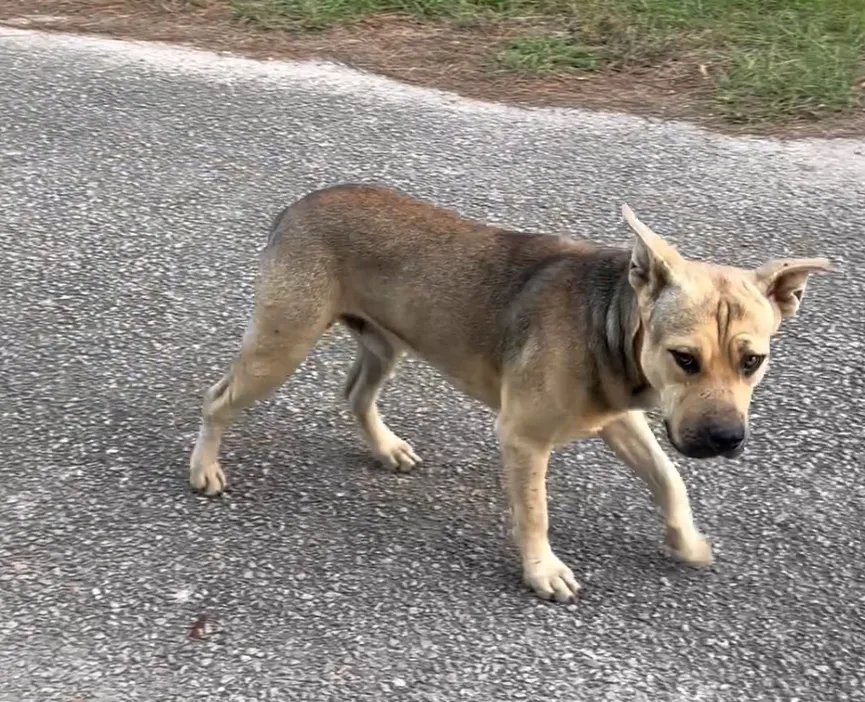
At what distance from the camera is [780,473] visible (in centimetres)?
498

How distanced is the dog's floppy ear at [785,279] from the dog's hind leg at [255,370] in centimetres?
154

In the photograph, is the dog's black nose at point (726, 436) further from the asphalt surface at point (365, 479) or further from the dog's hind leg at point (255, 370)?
the dog's hind leg at point (255, 370)

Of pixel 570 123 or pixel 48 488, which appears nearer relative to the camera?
pixel 48 488

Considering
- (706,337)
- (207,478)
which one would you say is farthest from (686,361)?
(207,478)

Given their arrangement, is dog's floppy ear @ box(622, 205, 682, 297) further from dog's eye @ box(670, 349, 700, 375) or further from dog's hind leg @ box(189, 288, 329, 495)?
dog's hind leg @ box(189, 288, 329, 495)

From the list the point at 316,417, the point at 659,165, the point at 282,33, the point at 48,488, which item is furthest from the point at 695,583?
the point at 282,33

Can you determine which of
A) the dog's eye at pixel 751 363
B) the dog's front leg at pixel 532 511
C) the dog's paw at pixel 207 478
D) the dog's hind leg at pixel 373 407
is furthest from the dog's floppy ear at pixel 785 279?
the dog's paw at pixel 207 478

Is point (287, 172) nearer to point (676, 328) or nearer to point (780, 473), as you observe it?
point (780, 473)

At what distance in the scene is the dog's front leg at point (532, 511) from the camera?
4.23 meters

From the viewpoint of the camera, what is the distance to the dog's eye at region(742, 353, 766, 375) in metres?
3.63

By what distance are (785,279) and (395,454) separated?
1797 mm

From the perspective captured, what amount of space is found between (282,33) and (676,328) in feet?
21.3

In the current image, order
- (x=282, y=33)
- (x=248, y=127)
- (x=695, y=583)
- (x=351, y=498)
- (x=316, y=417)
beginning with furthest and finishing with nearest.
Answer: (x=282, y=33)
(x=248, y=127)
(x=316, y=417)
(x=351, y=498)
(x=695, y=583)

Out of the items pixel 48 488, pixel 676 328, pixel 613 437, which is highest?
pixel 676 328
